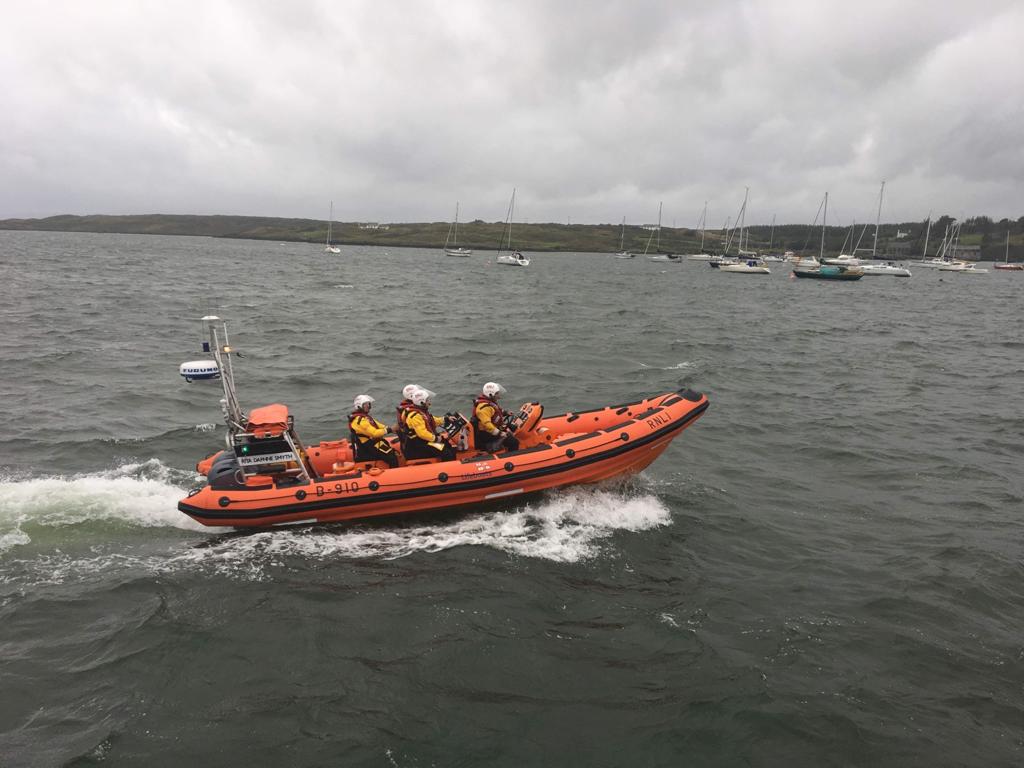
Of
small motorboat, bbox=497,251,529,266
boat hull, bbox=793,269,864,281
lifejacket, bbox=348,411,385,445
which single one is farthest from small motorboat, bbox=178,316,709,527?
small motorboat, bbox=497,251,529,266

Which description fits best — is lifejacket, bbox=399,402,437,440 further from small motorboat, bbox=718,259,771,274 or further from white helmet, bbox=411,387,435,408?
small motorboat, bbox=718,259,771,274

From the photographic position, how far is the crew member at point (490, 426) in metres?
8.32

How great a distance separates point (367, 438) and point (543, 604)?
3098mm

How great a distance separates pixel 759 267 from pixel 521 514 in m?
69.7

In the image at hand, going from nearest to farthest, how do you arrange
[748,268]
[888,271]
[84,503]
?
[84,503], [748,268], [888,271]

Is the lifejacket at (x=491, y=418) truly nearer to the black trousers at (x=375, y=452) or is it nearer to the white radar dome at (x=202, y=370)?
the black trousers at (x=375, y=452)

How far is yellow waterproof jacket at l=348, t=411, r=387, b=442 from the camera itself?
7.74 meters

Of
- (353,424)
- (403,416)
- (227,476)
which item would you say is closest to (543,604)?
(403,416)

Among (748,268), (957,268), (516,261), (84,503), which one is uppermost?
(957,268)

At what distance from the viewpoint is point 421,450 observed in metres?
7.99

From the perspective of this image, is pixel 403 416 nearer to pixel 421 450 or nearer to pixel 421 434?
pixel 421 434

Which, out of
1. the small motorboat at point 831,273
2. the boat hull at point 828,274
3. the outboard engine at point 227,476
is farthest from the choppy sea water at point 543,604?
the small motorboat at point 831,273

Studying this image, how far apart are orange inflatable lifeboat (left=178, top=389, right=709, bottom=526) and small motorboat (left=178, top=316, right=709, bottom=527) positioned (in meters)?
0.01

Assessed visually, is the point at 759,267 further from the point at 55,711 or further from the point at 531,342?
the point at 55,711
